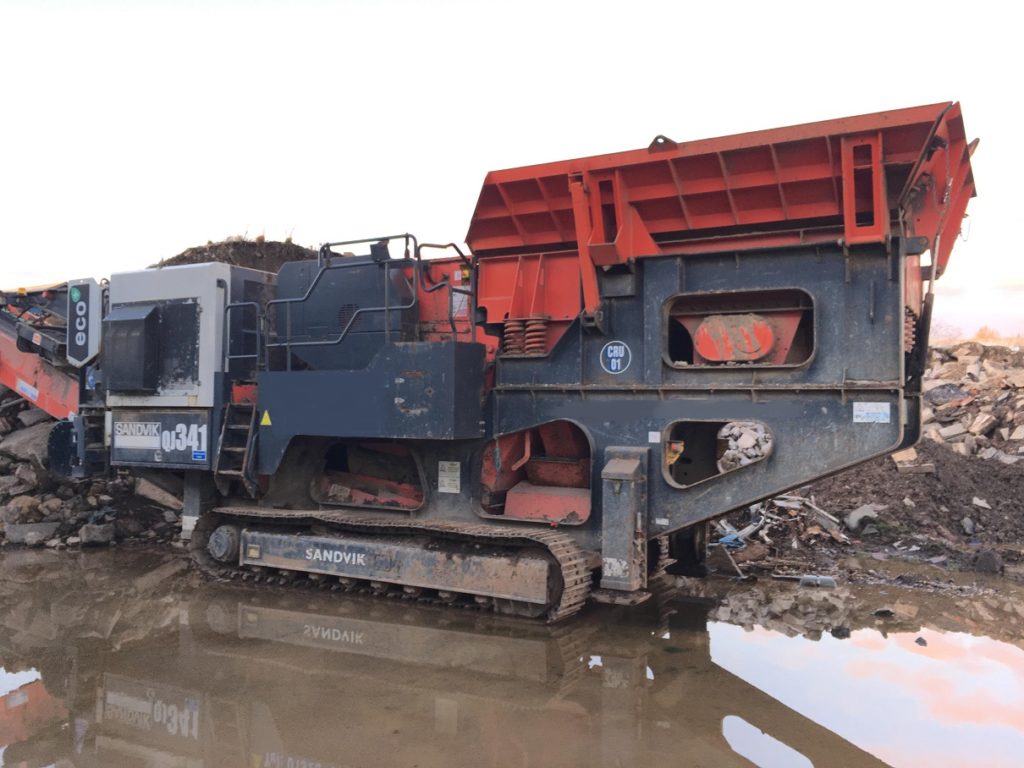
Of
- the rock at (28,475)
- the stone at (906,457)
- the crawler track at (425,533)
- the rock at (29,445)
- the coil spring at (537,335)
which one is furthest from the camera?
the stone at (906,457)

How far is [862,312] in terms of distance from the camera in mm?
6074

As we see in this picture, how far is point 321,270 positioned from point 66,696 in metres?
4.00

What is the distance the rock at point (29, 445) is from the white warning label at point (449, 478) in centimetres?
596

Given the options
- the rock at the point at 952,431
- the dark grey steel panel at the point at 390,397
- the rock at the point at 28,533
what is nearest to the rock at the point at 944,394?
the rock at the point at 952,431

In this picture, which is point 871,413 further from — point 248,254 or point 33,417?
point 33,417

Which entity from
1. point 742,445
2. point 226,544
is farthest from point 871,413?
point 742,445

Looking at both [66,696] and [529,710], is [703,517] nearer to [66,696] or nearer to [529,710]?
[529,710]

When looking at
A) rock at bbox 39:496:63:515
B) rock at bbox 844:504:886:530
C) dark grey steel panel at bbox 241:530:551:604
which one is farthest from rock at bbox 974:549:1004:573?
rock at bbox 39:496:63:515

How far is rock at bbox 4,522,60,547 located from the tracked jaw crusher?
2.14m

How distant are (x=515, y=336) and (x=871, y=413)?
290 cm

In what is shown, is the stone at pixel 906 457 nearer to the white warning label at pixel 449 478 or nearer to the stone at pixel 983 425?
the stone at pixel 983 425

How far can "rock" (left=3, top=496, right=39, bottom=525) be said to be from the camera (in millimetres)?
9852

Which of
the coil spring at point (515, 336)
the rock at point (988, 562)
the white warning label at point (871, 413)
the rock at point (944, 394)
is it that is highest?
the coil spring at point (515, 336)

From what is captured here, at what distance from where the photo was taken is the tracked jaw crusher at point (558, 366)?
6.16 metres
